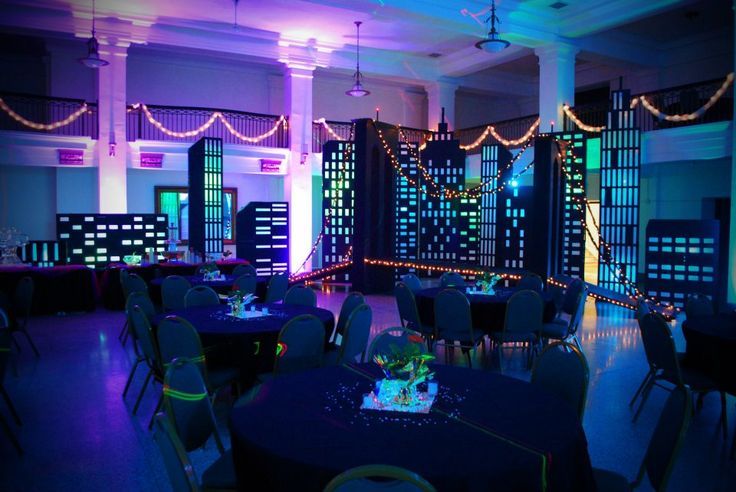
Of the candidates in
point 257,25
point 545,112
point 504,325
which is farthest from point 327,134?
point 504,325

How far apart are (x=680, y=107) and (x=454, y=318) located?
9.34m

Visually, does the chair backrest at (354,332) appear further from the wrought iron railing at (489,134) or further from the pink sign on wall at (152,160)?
the wrought iron railing at (489,134)

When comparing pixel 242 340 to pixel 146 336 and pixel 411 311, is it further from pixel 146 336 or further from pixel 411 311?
pixel 411 311

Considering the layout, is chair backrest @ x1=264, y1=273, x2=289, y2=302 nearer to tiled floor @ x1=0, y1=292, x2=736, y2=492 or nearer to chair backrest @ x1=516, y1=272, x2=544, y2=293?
tiled floor @ x1=0, y1=292, x2=736, y2=492

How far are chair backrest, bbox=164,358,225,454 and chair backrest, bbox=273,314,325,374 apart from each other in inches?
45.7

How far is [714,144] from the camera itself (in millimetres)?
10969

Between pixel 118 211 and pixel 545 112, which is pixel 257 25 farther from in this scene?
pixel 545 112

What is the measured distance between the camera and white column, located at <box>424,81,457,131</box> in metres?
17.7

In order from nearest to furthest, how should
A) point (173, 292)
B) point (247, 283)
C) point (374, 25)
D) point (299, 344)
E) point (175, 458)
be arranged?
point (175, 458) < point (299, 344) < point (173, 292) < point (247, 283) < point (374, 25)

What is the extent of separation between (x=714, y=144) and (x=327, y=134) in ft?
32.9

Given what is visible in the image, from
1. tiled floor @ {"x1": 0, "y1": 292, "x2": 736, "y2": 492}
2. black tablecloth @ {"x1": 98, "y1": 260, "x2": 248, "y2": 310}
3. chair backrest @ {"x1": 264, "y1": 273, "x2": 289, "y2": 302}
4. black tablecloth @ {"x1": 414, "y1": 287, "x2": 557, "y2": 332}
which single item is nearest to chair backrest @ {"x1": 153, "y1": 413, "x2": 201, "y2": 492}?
tiled floor @ {"x1": 0, "y1": 292, "x2": 736, "y2": 492}

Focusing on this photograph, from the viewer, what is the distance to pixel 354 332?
14.5ft

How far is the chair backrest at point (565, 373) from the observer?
120 inches

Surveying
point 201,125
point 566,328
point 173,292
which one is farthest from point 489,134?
point 173,292
